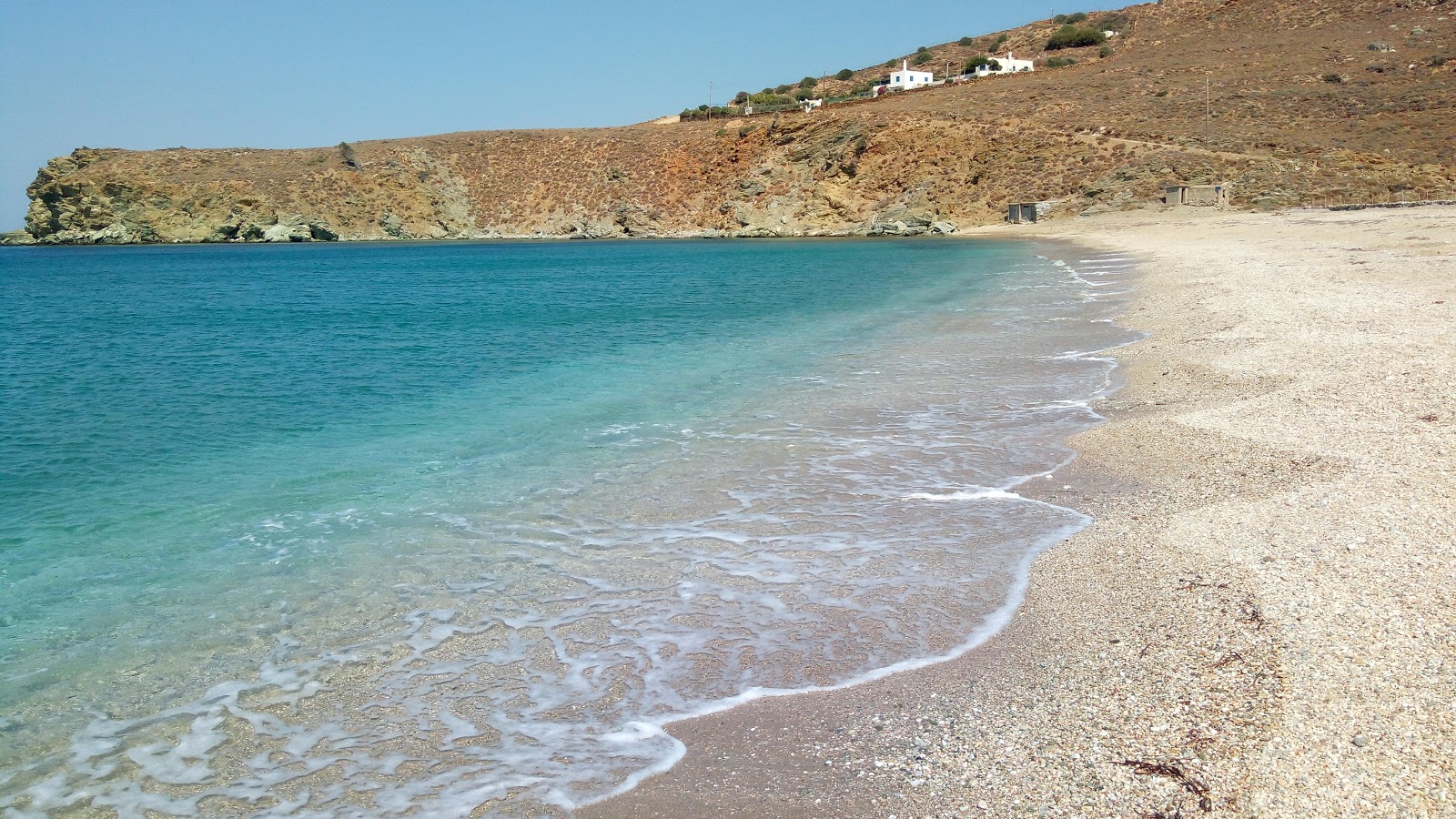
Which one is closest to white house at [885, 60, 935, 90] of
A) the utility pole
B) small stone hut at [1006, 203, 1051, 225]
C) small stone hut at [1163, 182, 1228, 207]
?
the utility pole

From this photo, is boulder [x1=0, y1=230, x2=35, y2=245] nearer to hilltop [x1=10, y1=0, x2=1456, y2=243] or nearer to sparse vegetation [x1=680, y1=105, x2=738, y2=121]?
hilltop [x1=10, y1=0, x2=1456, y2=243]

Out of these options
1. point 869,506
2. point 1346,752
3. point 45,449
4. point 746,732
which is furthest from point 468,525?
point 45,449

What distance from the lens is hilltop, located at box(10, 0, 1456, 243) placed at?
4934 centimetres

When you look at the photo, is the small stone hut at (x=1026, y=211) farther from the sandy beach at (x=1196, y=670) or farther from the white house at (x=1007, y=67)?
the sandy beach at (x=1196, y=670)

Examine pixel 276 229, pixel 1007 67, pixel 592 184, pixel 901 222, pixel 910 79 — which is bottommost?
pixel 901 222

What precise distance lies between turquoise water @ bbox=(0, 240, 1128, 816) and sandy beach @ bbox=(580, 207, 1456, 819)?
0.40m

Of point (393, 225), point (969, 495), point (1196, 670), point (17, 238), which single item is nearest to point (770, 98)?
point (393, 225)

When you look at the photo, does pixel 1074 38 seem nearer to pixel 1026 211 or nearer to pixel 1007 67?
pixel 1007 67

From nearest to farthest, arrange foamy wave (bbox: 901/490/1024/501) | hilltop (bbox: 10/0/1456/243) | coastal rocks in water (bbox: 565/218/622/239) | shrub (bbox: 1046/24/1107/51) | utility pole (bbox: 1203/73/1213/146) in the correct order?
A: foamy wave (bbox: 901/490/1024/501)
hilltop (bbox: 10/0/1456/243)
utility pole (bbox: 1203/73/1213/146)
coastal rocks in water (bbox: 565/218/622/239)
shrub (bbox: 1046/24/1107/51)

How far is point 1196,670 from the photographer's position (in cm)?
443

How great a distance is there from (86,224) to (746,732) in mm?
106980

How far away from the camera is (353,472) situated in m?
9.93

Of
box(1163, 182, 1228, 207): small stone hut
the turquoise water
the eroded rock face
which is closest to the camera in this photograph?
the turquoise water

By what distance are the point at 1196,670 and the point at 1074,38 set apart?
104610mm
